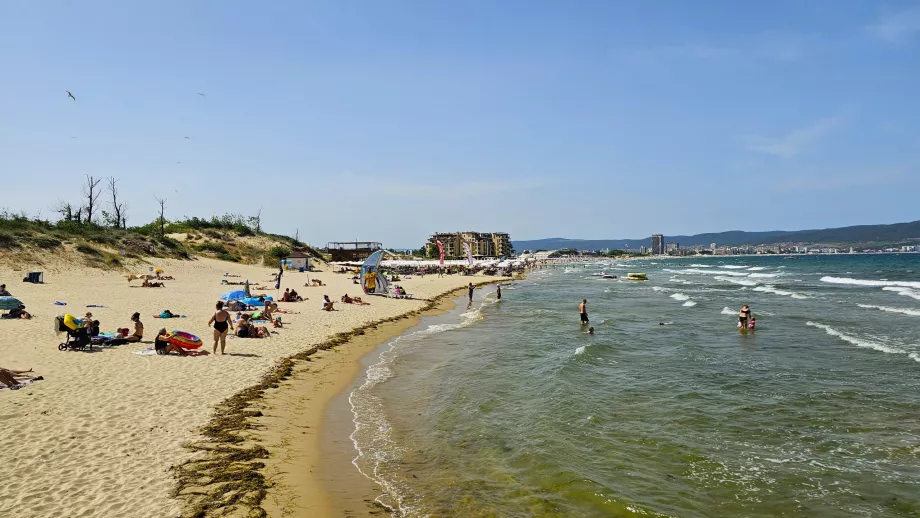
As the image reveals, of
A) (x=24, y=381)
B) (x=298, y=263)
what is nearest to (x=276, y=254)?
(x=298, y=263)

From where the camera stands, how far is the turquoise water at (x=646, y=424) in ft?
24.6

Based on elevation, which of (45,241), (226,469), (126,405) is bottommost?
(226,469)

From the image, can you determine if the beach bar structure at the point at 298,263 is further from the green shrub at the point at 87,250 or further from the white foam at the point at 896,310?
the white foam at the point at 896,310

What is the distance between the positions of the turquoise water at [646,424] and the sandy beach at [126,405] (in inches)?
66.0

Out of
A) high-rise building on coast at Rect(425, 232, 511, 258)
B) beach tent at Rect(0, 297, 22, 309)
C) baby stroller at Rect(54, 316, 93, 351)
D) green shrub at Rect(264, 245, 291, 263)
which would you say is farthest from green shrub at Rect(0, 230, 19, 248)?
high-rise building on coast at Rect(425, 232, 511, 258)

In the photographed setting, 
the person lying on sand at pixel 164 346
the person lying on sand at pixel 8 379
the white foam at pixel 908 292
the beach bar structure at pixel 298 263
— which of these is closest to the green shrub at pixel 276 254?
the beach bar structure at pixel 298 263

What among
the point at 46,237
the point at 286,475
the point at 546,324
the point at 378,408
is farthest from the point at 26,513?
the point at 46,237

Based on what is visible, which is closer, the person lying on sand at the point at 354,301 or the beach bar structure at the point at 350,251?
the person lying on sand at the point at 354,301

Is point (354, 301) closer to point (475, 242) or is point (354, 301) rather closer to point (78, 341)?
point (78, 341)

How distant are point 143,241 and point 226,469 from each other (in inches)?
1874

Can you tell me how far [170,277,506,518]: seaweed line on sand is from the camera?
6.43 meters

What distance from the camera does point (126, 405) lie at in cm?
988

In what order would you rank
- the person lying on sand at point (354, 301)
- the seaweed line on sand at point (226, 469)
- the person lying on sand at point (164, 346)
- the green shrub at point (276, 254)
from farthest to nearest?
1. the green shrub at point (276, 254)
2. the person lying on sand at point (354, 301)
3. the person lying on sand at point (164, 346)
4. the seaweed line on sand at point (226, 469)

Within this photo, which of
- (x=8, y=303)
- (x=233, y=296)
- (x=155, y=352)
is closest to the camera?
(x=155, y=352)
